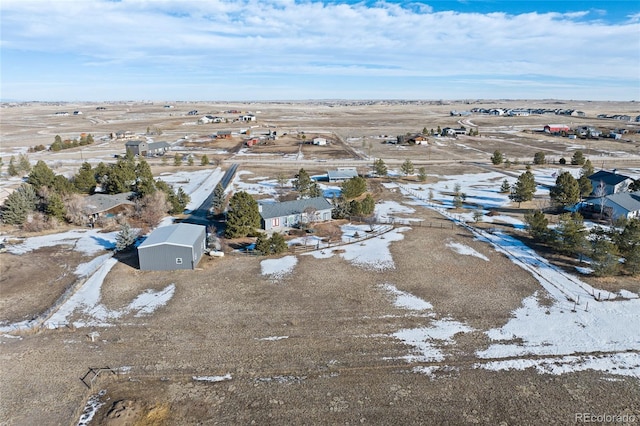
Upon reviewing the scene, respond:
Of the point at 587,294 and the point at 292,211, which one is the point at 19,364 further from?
the point at 587,294

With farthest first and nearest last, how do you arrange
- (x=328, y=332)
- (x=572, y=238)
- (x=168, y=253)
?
(x=572, y=238), (x=168, y=253), (x=328, y=332)

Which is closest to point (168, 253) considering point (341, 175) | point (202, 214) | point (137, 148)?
point (202, 214)

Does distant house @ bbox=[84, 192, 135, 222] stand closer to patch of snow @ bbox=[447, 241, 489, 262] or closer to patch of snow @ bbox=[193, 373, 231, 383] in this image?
patch of snow @ bbox=[193, 373, 231, 383]

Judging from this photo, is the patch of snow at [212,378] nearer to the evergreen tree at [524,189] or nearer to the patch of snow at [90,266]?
the patch of snow at [90,266]

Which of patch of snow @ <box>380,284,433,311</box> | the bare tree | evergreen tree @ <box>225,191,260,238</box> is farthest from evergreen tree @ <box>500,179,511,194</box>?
the bare tree

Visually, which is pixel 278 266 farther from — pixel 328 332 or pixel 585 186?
pixel 585 186

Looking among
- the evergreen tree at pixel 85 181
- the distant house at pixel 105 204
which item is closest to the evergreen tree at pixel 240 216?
the distant house at pixel 105 204
